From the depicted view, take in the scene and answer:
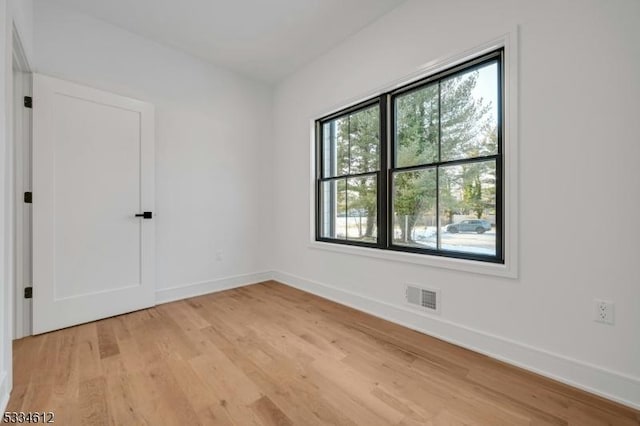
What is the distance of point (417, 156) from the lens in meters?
2.54

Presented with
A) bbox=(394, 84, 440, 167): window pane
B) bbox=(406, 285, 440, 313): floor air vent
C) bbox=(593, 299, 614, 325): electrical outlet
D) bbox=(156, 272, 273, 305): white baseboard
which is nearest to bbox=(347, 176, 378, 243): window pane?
bbox=(394, 84, 440, 167): window pane

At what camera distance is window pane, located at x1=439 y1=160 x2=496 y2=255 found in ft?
6.88

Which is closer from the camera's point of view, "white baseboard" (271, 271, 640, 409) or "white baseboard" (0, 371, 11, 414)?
"white baseboard" (0, 371, 11, 414)

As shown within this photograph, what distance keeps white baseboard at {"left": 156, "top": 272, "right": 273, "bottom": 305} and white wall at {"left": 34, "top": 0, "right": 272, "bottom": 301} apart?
0.01 metres

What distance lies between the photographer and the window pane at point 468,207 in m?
2.10

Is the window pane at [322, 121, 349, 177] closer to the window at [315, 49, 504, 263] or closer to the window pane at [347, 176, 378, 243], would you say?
the window at [315, 49, 504, 263]

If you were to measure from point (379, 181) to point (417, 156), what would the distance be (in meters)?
0.45

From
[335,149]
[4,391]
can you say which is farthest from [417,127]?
[4,391]

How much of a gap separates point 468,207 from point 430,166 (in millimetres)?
462

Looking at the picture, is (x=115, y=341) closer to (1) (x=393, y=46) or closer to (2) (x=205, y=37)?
(2) (x=205, y=37)

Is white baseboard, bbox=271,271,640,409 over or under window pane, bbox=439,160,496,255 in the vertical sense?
under

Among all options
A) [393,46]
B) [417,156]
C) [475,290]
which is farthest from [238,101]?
[475,290]

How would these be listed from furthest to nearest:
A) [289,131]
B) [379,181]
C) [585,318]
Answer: [289,131], [379,181], [585,318]

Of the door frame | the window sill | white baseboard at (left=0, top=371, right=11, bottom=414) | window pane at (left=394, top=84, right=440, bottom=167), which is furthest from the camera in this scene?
window pane at (left=394, top=84, right=440, bottom=167)
